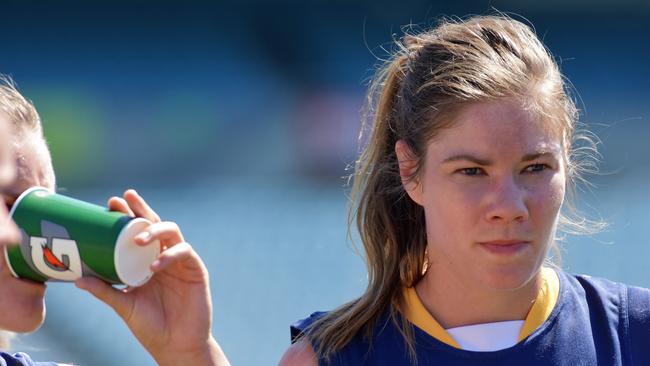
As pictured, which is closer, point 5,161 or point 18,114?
point 5,161

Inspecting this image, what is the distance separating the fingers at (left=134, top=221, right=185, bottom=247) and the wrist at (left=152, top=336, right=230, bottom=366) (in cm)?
18

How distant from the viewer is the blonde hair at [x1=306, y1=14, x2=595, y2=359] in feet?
5.62

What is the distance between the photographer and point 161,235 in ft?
4.57

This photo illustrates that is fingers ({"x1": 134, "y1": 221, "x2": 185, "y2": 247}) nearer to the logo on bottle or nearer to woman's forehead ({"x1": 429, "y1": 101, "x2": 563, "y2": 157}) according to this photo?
the logo on bottle

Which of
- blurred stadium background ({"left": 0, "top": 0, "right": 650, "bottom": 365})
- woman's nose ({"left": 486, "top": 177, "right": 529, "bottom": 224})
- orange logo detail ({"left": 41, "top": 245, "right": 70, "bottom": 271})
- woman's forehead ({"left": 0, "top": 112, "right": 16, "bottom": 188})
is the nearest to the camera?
woman's forehead ({"left": 0, "top": 112, "right": 16, "bottom": 188})

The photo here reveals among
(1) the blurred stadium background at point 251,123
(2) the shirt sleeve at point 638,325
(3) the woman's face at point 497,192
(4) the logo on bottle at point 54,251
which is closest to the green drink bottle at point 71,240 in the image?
(4) the logo on bottle at point 54,251

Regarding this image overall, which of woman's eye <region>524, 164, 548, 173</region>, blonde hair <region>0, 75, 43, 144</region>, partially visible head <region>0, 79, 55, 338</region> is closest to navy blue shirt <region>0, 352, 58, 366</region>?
partially visible head <region>0, 79, 55, 338</region>

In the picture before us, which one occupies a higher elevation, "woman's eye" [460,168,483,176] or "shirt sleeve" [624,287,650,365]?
"woman's eye" [460,168,483,176]

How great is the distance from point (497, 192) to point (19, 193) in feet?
2.33

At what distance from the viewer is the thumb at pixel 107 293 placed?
1362 millimetres

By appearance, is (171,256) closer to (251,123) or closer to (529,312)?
(529,312)

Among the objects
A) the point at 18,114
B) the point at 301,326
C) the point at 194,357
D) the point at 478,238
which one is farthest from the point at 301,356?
the point at 18,114

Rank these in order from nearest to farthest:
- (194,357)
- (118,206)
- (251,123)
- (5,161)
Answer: (5,161) → (118,206) → (194,357) → (251,123)

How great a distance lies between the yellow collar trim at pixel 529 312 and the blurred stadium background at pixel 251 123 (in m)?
1.67
